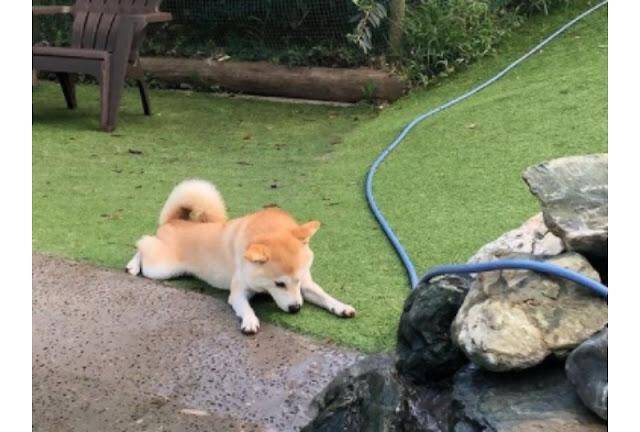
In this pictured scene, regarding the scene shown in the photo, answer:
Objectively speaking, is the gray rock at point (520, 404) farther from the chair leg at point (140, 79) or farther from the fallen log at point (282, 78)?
the fallen log at point (282, 78)

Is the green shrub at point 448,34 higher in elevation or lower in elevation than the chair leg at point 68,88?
higher

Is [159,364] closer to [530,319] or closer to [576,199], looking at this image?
[530,319]

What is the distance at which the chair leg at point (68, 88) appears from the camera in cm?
714

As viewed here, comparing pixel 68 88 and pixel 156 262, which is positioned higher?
pixel 156 262

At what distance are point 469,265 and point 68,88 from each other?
5993 millimetres

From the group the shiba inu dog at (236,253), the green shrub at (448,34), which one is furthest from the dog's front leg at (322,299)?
the green shrub at (448,34)

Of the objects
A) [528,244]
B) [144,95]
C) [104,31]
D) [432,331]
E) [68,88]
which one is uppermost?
[528,244]

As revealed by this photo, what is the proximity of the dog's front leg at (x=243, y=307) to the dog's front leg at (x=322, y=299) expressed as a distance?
0.23 m

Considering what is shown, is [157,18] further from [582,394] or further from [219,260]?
[582,394]

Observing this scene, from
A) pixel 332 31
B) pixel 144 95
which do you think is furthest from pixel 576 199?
pixel 332 31

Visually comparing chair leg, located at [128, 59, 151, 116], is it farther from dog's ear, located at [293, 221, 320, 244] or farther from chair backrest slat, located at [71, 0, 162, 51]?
dog's ear, located at [293, 221, 320, 244]

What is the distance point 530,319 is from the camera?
1.83 metres

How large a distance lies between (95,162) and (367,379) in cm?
385

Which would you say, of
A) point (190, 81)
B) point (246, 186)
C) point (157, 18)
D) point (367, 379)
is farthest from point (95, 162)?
point (367, 379)
